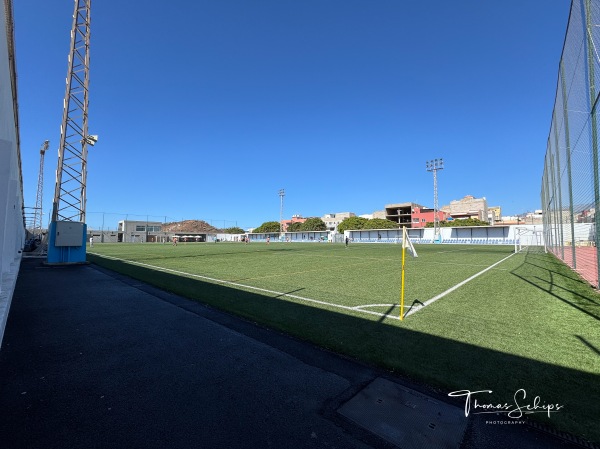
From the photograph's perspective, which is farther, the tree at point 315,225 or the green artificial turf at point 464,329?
the tree at point 315,225

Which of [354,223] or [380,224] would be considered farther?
[354,223]

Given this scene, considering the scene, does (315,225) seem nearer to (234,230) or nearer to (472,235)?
(472,235)

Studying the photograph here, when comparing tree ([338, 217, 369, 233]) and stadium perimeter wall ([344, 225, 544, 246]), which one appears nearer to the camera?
stadium perimeter wall ([344, 225, 544, 246])

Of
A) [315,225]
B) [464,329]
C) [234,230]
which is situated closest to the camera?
[464,329]

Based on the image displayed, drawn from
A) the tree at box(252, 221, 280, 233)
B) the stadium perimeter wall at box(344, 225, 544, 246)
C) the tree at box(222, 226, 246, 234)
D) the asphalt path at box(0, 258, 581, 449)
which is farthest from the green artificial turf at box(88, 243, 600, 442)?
the tree at box(222, 226, 246, 234)

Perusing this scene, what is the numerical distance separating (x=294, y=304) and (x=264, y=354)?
267 centimetres

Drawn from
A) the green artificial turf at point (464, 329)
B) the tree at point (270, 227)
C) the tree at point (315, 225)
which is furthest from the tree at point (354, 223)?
the green artificial turf at point (464, 329)

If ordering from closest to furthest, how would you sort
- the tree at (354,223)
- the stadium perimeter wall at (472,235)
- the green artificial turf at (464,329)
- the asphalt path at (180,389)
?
1. the asphalt path at (180,389)
2. the green artificial turf at (464,329)
3. the stadium perimeter wall at (472,235)
4. the tree at (354,223)

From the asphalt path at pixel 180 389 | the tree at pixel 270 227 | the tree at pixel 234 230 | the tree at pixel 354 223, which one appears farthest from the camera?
the tree at pixel 234 230

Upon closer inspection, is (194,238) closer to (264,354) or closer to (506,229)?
(506,229)

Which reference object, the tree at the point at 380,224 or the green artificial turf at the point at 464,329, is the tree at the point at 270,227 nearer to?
the tree at the point at 380,224

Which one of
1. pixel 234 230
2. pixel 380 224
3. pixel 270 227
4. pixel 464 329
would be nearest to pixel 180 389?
pixel 464 329

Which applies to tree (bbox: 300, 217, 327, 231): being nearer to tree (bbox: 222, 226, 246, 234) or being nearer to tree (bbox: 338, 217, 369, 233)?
tree (bbox: 338, 217, 369, 233)

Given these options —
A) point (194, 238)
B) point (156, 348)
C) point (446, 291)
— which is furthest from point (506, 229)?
point (194, 238)
